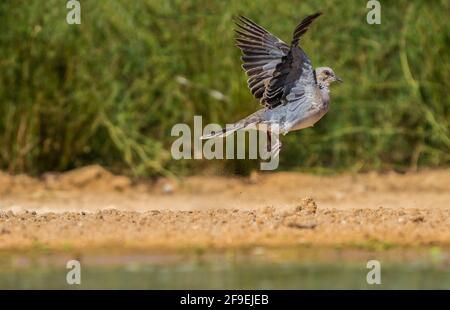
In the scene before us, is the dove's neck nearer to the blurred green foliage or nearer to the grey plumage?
the grey plumage

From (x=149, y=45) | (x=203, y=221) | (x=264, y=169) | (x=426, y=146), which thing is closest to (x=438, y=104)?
(x=426, y=146)

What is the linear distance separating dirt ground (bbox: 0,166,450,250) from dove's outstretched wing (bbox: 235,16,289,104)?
0.96 metres

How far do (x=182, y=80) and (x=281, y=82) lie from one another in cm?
282

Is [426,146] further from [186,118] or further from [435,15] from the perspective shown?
[186,118]

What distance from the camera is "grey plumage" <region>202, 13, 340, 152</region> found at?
26.8 feet

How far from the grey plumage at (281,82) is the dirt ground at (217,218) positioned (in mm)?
629

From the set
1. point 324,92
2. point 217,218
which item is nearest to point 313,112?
point 324,92

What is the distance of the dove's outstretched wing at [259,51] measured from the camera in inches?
331

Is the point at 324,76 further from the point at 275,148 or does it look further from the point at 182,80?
the point at 182,80

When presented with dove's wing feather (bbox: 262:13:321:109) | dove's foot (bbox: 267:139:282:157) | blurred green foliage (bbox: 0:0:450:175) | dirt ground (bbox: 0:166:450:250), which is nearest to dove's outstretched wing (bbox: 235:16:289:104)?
dove's wing feather (bbox: 262:13:321:109)

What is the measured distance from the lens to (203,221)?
26.6ft

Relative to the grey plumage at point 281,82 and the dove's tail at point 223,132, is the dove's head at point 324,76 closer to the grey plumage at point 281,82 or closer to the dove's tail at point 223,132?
the grey plumage at point 281,82

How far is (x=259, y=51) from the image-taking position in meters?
8.47

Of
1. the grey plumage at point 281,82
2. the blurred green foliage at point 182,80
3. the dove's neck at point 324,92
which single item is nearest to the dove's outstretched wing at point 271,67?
the grey plumage at point 281,82
